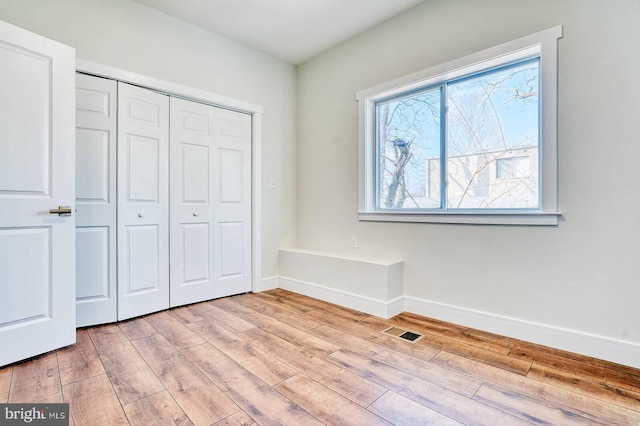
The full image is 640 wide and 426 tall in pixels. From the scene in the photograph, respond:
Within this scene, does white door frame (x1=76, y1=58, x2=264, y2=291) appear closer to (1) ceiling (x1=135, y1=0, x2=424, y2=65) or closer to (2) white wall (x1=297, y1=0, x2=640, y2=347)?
(1) ceiling (x1=135, y1=0, x2=424, y2=65)

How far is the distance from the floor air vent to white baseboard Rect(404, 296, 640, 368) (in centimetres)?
41

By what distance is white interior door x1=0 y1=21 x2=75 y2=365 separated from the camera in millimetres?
1854

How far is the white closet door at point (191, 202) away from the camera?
9.73 feet

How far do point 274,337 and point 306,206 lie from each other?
1804 mm

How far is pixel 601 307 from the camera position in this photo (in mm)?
1951

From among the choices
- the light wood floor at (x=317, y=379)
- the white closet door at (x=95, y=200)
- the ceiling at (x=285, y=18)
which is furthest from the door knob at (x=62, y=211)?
the ceiling at (x=285, y=18)

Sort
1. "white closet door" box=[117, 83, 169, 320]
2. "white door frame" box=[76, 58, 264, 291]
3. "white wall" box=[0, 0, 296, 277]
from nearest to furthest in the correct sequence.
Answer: "white wall" box=[0, 0, 296, 277], "white closet door" box=[117, 83, 169, 320], "white door frame" box=[76, 58, 264, 291]

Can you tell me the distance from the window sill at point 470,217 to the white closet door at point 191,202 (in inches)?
61.2

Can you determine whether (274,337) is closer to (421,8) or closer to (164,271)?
(164,271)

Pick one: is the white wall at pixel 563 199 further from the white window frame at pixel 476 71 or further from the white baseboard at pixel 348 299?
the white baseboard at pixel 348 299

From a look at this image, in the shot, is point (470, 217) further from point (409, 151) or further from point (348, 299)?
point (348, 299)

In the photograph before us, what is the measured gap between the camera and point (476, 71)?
2.50m

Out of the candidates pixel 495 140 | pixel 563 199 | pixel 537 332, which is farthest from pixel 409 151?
pixel 537 332

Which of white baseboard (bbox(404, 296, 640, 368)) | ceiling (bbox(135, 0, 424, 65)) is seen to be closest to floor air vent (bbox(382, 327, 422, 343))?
white baseboard (bbox(404, 296, 640, 368))
